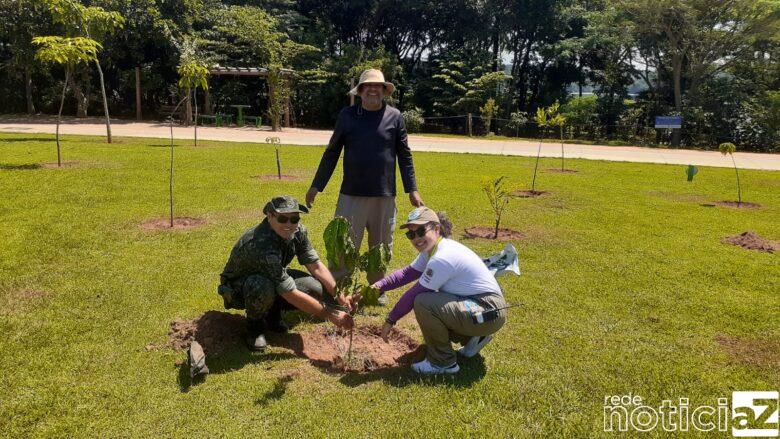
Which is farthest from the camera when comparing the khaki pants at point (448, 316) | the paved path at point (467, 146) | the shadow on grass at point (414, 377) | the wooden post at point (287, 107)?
the wooden post at point (287, 107)

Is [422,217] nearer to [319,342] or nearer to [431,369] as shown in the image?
[431,369]

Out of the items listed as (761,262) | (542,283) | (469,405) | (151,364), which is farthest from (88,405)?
(761,262)

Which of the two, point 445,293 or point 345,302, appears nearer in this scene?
point 445,293

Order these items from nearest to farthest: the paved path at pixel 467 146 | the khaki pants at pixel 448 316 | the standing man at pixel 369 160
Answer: the khaki pants at pixel 448 316 < the standing man at pixel 369 160 < the paved path at pixel 467 146

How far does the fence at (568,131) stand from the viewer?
87.5ft

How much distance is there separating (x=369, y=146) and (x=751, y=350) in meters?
3.57

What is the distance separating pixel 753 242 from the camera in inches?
300

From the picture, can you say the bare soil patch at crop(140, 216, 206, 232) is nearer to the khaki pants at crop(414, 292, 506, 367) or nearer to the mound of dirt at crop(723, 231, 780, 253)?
the khaki pants at crop(414, 292, 506, 367)

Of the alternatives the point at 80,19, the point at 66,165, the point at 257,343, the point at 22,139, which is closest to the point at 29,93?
the point at 22,139

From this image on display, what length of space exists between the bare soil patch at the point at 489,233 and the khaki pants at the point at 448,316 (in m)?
4.07

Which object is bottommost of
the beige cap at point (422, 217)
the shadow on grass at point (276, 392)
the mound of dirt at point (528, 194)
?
the shadow on grass at point (276, 392)

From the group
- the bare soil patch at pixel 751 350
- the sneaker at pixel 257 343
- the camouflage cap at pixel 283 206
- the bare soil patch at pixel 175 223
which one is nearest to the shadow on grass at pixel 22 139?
the bare soil patch at pixel 175 223

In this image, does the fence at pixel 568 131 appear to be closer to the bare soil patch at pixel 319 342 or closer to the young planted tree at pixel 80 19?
the young planted tree at pixel 80 19

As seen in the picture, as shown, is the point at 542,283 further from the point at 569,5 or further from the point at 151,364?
the point at 569,5
